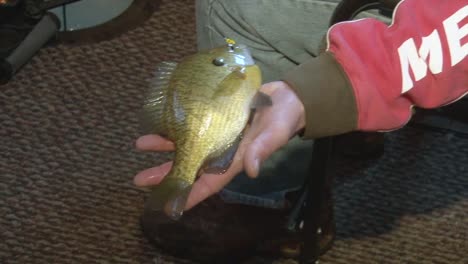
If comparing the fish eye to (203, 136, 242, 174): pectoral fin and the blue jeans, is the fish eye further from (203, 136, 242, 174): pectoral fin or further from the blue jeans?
the blue jeans

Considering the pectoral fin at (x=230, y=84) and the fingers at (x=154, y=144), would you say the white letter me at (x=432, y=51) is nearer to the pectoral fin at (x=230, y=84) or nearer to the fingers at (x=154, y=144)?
the pectoral fin at (x=230, y=84)

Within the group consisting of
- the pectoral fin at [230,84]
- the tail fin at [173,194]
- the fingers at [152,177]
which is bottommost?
the fingers at [152,177]

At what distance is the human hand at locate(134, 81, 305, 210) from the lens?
752mm

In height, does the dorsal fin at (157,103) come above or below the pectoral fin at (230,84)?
below

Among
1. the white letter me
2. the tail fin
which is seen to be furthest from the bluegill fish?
the white letter me

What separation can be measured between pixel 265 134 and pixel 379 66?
0.15m

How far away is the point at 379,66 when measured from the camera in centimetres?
78

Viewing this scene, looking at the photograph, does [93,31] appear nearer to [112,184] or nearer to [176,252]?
[112,184]

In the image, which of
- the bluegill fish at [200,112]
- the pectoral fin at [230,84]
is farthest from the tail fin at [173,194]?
the pectoral fin at [230,84]

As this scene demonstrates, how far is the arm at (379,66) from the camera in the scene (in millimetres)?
780

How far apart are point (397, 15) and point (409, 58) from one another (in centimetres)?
5

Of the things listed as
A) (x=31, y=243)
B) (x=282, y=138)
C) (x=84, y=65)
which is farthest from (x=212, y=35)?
(x=84, y=65)

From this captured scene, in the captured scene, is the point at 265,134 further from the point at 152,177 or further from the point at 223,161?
the point at 152,177

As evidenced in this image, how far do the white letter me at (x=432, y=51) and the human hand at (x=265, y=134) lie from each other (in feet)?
0.41
